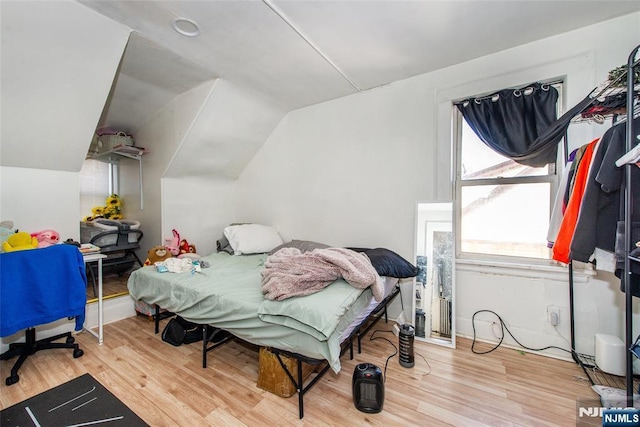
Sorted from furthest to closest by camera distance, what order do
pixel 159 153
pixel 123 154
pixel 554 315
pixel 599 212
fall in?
pixel 123 154, pixel 159 153, pixel 554 315, pixel 599 212

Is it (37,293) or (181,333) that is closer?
(37,293)

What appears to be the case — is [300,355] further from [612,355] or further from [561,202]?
[612,355]

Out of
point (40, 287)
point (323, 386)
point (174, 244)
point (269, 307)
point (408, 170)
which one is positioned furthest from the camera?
point (174, 244)

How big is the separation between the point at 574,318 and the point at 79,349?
3916mm

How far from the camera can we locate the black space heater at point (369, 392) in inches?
60.6

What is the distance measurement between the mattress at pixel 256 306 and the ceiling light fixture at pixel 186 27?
76.1 inches

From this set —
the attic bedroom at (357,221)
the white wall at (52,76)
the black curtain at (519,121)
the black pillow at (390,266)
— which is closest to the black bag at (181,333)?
the attic bedroom at (357,221)

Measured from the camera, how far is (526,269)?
7.16 feet

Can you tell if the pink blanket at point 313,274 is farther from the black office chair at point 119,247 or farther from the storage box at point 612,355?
the black office chair at point 119,247

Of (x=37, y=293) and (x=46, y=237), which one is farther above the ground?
(x=46, y=237)

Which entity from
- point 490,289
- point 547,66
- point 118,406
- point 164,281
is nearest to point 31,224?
point 164,281

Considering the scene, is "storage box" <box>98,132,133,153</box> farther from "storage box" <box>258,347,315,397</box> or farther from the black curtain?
the black curtain

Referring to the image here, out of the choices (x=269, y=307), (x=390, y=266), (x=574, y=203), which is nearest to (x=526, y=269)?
(x=574, y=203)

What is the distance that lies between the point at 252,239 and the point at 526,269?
2.72 meters
